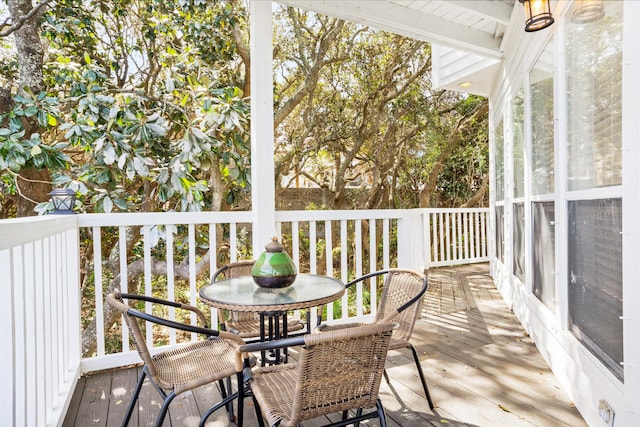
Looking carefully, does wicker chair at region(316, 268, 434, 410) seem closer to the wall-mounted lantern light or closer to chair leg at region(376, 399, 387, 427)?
chair leg at region(376, 399, 387, 427)

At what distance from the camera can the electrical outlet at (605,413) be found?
175cm

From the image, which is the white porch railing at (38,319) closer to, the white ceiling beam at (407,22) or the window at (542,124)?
the white ceiling beam at (407,22)

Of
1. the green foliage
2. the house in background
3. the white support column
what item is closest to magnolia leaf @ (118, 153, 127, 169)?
the green foliage

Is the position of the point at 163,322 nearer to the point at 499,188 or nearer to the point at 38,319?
the point at 38,319

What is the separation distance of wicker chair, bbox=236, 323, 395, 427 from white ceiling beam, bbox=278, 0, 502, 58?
8.80 feet

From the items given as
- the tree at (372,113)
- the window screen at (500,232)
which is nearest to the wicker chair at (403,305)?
the window screen at (500,232)

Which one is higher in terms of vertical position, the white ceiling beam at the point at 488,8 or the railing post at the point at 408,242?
the white ceiling beam at the point at 488,8

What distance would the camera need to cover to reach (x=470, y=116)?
26.0ft

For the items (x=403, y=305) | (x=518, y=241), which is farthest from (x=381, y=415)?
(x=518, y=241)

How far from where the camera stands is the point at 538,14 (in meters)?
2.38

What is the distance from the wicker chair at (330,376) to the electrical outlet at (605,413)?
3.72 feet

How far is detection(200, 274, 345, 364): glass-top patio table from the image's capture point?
5.62ft

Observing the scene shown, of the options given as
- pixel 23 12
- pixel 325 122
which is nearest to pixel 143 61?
pixel 23 12

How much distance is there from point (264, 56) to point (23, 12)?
11.4ft
